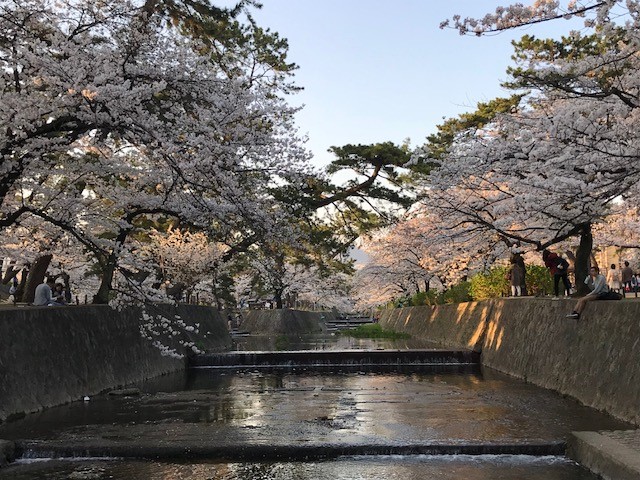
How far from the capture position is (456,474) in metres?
8.58

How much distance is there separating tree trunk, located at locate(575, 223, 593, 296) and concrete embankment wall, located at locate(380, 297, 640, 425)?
82 cm

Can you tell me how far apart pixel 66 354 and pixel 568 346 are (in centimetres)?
1128

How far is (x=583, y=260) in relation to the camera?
1808 centimetres

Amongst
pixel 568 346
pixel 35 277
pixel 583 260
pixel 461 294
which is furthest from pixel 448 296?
pixel 35 277

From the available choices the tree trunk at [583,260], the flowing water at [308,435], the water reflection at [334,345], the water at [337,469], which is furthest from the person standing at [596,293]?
the water reflection at [334,345]

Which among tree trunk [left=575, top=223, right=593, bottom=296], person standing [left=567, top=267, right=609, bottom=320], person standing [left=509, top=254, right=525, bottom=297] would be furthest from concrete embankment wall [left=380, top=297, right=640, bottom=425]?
person standing [left=509, top=254, right=525, bottom=297]

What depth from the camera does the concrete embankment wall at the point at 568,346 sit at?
12.2 m

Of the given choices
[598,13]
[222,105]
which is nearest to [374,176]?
[222,105]

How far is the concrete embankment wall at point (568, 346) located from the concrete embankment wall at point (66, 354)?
29.7 ft

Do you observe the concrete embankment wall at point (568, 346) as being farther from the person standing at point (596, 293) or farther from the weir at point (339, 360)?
the weir at point (339, 360)

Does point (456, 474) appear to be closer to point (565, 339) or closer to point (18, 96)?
point (565, 339)

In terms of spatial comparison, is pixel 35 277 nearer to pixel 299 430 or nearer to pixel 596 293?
pixel 299 430

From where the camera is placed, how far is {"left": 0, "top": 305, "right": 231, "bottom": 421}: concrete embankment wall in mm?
13359

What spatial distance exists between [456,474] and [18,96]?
32.4 ft
